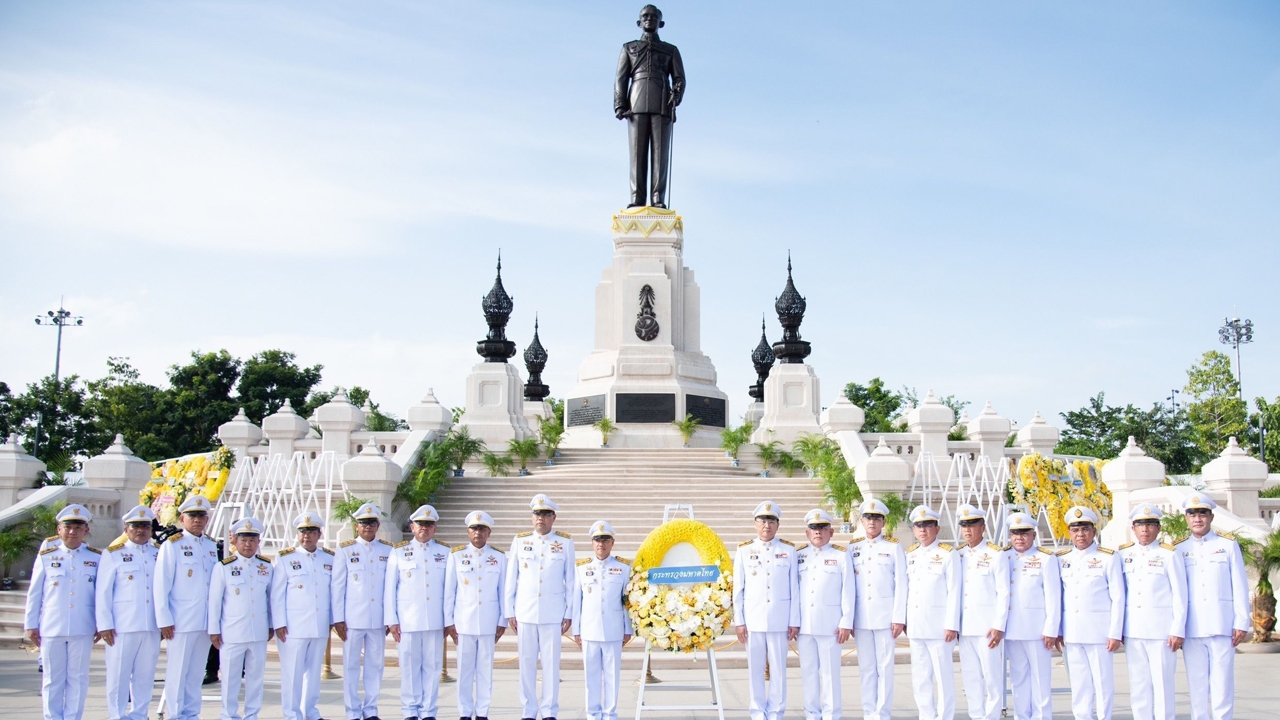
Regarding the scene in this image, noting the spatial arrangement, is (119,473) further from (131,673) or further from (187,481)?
(131,673)

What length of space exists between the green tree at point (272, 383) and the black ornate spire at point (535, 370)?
9.06 metres

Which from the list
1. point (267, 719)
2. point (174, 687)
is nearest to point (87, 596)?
point (174, 687)

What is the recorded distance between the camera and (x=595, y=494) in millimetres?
19156

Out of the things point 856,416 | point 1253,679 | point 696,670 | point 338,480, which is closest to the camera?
point 1253,679

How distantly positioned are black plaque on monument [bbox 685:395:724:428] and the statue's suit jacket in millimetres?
7291

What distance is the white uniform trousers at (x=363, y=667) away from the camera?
874 cm

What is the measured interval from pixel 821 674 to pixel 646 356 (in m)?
16.9

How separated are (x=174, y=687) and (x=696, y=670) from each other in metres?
5.54

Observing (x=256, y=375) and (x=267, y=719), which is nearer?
(x=267, y=719)

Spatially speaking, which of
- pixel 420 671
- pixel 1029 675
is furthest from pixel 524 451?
pixel 1029 675

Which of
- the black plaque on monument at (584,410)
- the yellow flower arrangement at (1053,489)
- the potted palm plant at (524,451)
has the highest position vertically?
the black plaque on monument at (584,410)

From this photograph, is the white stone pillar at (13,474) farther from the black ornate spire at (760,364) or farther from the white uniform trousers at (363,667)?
the black ornate spire at (760,364)

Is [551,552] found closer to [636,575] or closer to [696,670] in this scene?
[636,575]

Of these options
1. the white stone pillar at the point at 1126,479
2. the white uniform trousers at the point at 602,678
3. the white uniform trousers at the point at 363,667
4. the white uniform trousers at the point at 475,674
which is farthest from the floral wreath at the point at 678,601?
the white stone pillar at the point at 1126,479
